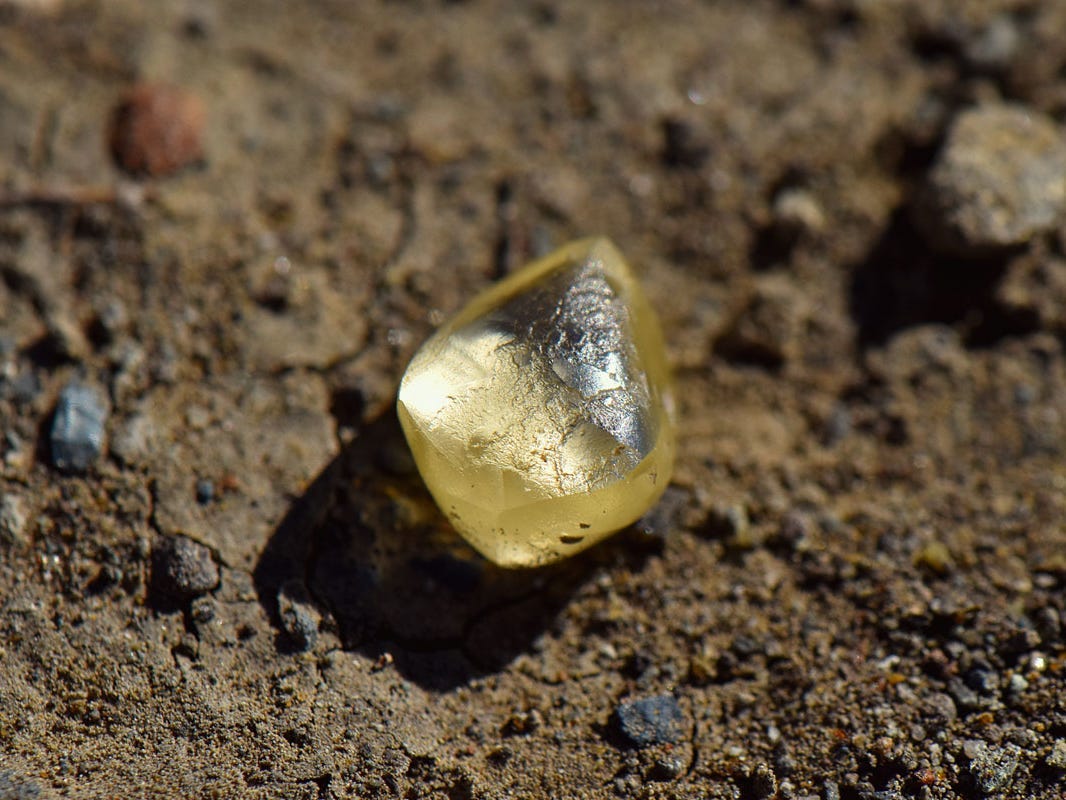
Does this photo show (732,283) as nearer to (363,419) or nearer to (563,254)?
(563,254)

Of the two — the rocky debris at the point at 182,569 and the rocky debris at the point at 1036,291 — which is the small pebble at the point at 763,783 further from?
the rocky debris at the point at 1036,291

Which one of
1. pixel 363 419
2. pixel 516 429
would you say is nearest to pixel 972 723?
pixel 516 429

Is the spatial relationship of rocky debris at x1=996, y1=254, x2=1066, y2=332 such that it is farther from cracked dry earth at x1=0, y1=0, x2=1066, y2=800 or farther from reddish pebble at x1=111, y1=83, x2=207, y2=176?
reddish pebble at x1=111, y1=83, x2=207, y2=176

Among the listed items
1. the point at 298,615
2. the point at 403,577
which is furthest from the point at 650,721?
the point at 298,615

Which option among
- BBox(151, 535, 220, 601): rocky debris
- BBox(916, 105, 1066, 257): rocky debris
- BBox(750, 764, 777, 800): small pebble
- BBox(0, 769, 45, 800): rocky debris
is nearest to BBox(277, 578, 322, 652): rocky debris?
BBox(151, 535, 220, 601): rocky debris

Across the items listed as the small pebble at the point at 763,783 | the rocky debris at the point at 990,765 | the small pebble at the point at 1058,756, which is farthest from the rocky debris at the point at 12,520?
the small pebble at the point at 1058,756

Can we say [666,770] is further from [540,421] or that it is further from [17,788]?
[17,788]
